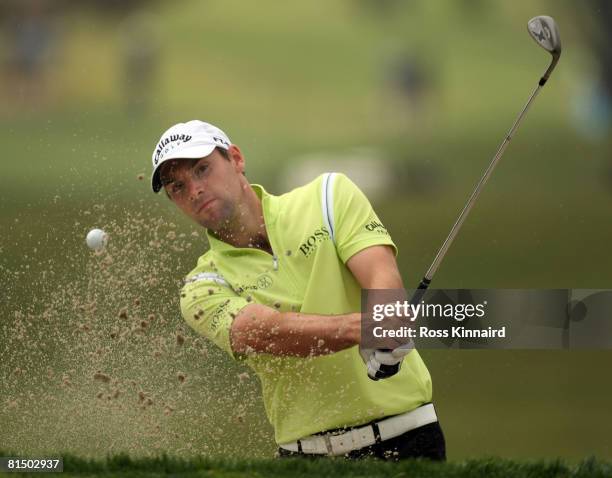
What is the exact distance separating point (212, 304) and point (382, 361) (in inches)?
17.3

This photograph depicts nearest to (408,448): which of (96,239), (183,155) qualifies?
(183,155)

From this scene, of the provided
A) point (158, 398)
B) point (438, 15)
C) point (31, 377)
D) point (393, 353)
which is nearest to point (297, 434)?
point (393, 353)

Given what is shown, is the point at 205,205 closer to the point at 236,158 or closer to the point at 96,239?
the point at 236,158

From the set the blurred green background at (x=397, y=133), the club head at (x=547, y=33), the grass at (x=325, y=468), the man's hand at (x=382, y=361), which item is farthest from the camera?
the blurred green background at (x=397, y=133)

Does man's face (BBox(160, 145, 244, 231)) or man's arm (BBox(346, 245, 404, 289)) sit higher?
man's face (BBox(160, 145, 244, 231))

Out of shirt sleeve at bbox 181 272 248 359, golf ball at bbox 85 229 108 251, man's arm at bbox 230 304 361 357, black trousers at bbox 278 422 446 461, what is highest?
golf ball at bbox 85 229 108 251

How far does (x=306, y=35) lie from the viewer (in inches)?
450

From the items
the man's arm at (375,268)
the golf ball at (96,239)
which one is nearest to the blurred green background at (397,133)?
the golf ball at (96,239)

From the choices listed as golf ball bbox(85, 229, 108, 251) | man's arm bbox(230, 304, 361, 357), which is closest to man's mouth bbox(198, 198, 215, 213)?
man's arm bbox(230, 304, 361, 357)

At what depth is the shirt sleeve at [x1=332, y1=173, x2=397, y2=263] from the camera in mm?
2898

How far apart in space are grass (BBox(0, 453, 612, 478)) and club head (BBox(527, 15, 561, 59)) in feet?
3.53

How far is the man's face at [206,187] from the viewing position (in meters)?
2.99

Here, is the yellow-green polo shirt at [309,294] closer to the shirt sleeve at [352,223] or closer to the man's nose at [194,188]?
the shirt sleeve at [352,223]

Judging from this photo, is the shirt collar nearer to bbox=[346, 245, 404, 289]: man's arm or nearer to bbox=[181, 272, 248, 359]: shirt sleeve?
bbox=[181, 272, 248, 359]: shirt sleeve
